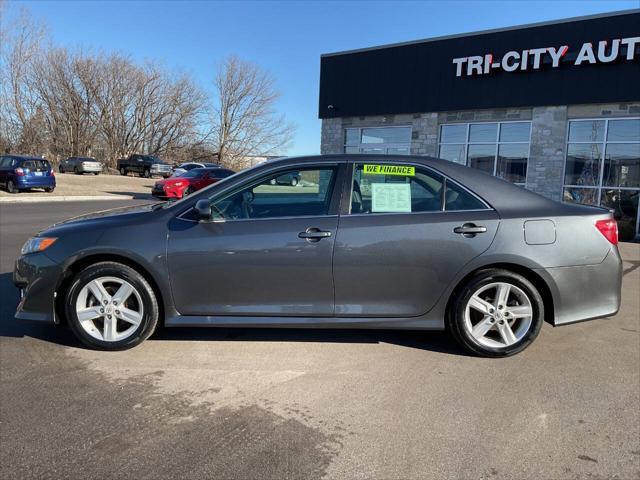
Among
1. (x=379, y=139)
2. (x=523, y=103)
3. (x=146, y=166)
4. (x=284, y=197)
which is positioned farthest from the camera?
(x=146, y=166)

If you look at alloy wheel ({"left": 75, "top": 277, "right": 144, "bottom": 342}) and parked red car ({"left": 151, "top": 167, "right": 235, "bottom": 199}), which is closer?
alloy wheel ({"left": 75, "top": 277, "right": 144, "bottom": 342})

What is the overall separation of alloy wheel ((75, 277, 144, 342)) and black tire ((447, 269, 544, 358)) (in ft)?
8.30

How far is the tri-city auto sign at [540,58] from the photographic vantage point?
12156 mm

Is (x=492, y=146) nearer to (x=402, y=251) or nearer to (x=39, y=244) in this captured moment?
(x=402, y=251)

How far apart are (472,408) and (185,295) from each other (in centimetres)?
227

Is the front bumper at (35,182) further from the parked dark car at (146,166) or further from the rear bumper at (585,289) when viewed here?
the rear bumper at (585,289)

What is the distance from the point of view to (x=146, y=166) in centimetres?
4112

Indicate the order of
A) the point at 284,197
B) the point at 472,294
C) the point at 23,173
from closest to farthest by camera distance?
the point at 472,294
the point at 284,197
the point at 23,173

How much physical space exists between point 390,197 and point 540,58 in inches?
467

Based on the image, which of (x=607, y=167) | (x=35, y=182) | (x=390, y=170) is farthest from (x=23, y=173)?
(x=607, y=167)

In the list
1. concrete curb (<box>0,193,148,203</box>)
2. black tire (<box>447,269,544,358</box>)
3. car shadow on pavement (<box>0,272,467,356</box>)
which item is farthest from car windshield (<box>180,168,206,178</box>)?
black tire (<box>447,269,544,358</box>)

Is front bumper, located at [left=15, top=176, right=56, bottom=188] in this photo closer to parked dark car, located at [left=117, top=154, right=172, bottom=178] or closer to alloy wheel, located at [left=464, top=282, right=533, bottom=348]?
parked dark car, located at [left=117, top=154, right=172, bottom=178]

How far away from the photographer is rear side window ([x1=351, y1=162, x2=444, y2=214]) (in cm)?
394

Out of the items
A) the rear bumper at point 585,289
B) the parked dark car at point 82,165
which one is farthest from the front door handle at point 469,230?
the parked dark car at point 82,165
